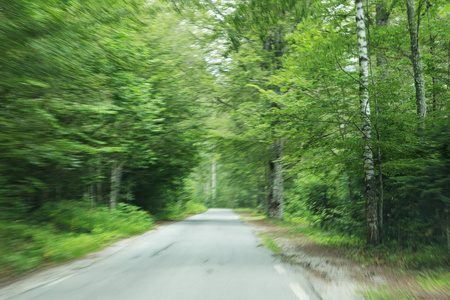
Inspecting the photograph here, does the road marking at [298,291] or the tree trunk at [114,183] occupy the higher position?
the tree trunk at [114,183]

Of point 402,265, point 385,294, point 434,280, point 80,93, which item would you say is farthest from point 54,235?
point 434,280

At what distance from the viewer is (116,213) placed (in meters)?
14.8

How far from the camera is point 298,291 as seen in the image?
16.5 ft

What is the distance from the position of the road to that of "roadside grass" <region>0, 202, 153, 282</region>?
1024 millimetres

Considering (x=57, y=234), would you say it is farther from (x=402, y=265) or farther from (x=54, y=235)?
(x=402, y=265)

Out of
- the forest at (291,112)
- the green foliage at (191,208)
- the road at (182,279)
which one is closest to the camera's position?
the road at (182,279)

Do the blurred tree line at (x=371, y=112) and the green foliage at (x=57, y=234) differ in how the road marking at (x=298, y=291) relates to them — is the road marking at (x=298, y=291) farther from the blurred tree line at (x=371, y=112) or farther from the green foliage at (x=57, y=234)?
the green foliage at (x=57, y=234)

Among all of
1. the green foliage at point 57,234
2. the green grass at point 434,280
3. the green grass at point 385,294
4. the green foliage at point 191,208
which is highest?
the green foliage at point 57,234

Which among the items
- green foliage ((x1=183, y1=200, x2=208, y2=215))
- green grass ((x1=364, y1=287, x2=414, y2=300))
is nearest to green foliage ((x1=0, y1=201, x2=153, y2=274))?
green grass ((x1=364, y1=287, x2=414, y2=300))

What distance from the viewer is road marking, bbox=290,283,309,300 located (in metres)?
4.71

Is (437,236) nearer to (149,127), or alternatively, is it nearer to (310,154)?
(310,154)

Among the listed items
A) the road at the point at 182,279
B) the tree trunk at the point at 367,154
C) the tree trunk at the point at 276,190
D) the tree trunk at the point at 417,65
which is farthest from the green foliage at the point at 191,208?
the tree trunk at the point at 417,65

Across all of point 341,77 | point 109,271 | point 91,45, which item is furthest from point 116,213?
point 341,77

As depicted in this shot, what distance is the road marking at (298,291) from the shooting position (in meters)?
4.71
